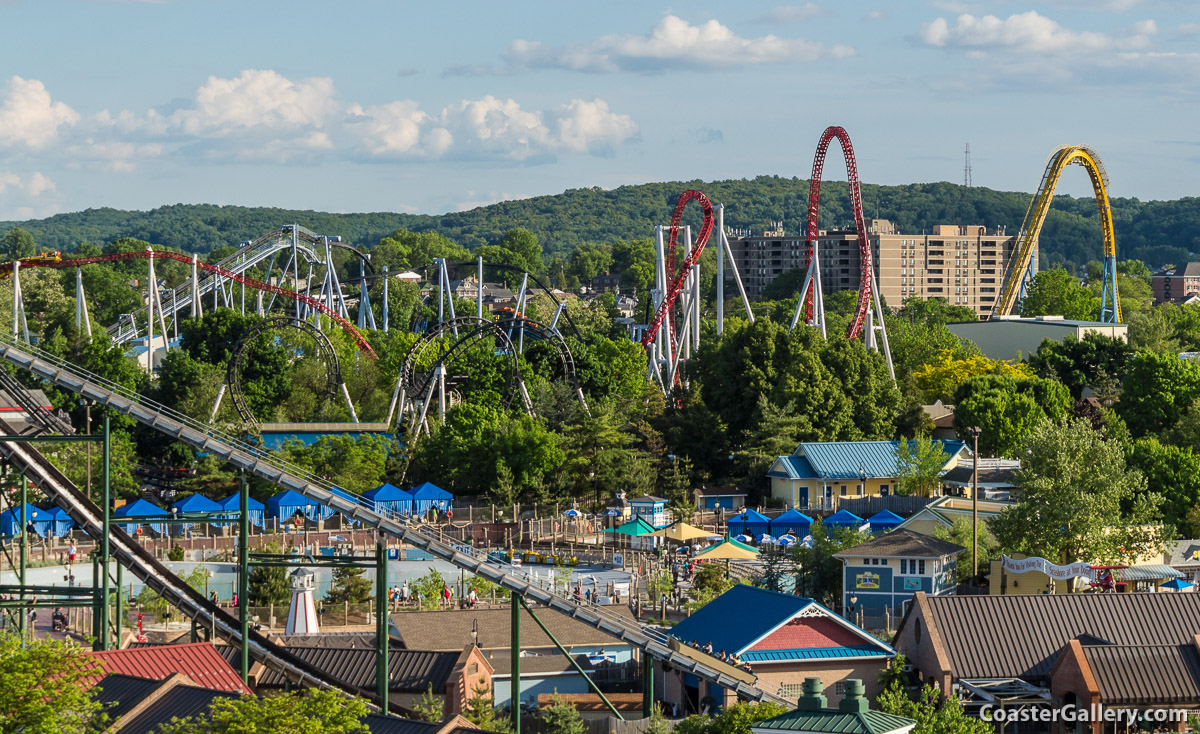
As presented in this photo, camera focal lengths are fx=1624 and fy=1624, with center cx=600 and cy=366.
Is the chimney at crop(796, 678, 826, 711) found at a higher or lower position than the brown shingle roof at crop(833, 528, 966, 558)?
higher

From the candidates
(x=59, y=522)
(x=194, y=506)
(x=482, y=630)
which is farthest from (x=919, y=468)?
(x=59, y=522)

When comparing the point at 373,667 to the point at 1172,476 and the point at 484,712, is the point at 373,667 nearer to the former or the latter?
the point at 484,712

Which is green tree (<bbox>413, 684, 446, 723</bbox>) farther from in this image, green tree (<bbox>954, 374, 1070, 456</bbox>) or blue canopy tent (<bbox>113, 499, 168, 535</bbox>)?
green tree (<bbox>954, 374, 1070, 456</bbox>)

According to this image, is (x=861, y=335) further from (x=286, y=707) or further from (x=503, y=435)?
(x=286, y=707)

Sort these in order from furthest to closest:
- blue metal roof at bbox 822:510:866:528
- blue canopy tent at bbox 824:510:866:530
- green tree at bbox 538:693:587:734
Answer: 1. blue metal roof at bbox 822:510:866:528
2. blue canopy tent at bbox 824:510:866:530
3. green tree at bbox 538:693:587:734

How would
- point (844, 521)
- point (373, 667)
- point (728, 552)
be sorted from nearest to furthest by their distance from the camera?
point (373, 667) → point (728, 552) → point (844, 521)

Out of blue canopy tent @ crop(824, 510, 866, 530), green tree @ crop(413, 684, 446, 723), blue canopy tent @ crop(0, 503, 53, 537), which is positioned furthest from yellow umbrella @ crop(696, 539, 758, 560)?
blue canopy tent @ crop(0, 503, 53, 537)

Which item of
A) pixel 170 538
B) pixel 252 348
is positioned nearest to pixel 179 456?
pixel 252 348
